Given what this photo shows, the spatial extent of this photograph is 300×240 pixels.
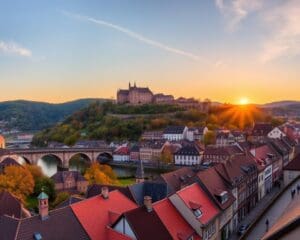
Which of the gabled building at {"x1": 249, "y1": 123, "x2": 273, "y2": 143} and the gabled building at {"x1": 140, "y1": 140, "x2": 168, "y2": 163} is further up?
the gabled building at {"x1": 249, "y1": 123, "x2": 273, "y2": 143}

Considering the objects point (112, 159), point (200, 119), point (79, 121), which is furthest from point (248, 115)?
point (79, 121)

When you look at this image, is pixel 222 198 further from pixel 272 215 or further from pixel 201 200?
pixel 272 215

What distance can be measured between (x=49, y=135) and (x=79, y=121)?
71.4 feet

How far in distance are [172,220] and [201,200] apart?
4.58 meters

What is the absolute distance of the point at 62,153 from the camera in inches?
3605

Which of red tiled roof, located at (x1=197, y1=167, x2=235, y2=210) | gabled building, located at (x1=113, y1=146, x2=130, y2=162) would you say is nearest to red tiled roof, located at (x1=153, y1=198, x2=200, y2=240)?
red tiled roof, located at (x1=197, y1=167, x2=235, y2=210)

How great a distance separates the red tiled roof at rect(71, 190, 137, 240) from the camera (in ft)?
66.9

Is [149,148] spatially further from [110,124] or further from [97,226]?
[97,226]

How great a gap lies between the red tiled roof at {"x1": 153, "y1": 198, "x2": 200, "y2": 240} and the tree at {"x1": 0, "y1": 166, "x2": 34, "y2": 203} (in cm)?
2695

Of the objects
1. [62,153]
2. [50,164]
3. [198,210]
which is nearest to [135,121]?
[50,164]

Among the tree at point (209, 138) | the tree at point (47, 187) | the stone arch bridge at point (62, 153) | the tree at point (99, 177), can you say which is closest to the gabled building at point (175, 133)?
the tree at point (209, 138)

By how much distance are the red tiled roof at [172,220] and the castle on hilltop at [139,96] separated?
515ft

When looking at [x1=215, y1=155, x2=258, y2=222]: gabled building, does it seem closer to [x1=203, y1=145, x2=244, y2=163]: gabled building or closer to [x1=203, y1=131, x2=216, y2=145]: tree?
[x1=203, y1=145, x2=244, y2=163]: gabled building

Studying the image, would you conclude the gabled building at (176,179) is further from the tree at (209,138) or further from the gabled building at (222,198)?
the tree at (209,138)
